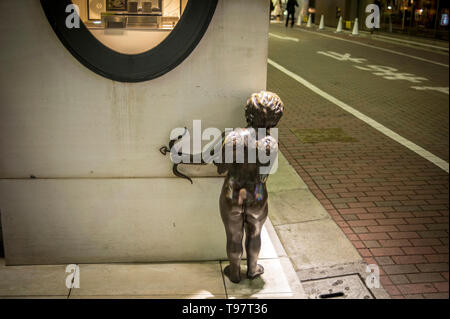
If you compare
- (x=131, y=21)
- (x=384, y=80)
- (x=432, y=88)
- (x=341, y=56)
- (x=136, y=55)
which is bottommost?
(x=432, y=88)

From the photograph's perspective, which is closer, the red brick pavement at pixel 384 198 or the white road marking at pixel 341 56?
the red brick pavement at pixel 384 198

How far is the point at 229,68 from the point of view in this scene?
134 inches

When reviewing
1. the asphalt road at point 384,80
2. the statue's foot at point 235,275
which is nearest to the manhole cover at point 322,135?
the asphalt road at point 384,80

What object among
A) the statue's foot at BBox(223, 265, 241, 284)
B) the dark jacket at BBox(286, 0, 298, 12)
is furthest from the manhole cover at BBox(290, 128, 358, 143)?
the dark jacket at BBox(286, 0, 298, 12)

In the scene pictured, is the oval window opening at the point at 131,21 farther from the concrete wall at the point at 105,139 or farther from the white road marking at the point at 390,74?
the white road marking at the point at 390,74

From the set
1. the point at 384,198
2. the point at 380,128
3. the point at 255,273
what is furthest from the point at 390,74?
the point at 255,273

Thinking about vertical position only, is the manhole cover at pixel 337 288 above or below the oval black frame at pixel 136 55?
below

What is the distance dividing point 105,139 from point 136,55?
27.1 inches

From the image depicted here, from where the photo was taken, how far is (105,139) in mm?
3484

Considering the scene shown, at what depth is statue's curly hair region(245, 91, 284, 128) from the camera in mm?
3068

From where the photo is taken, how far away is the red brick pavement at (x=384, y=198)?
12.9ft

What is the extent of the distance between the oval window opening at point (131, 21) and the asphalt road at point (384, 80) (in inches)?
200

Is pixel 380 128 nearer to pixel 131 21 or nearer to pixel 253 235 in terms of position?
pixel 253 235

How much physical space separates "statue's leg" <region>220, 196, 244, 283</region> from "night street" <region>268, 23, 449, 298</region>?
1306 millimetres
